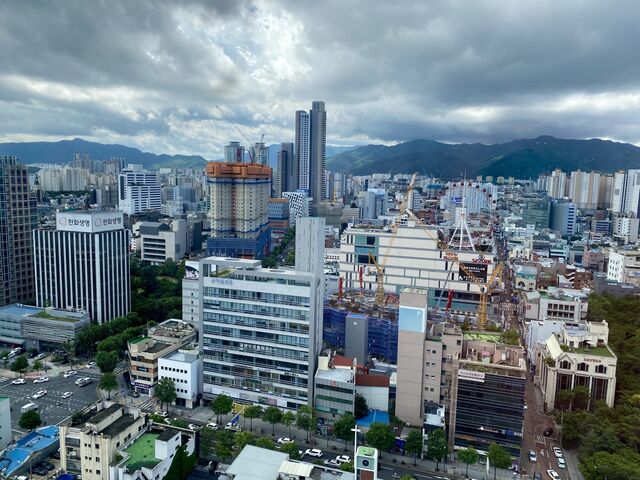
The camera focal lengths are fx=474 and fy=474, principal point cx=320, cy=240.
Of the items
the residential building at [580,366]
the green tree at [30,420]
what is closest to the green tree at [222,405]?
the green tree at [30,420]

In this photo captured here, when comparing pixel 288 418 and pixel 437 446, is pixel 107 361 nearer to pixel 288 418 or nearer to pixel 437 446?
pixel 288 418

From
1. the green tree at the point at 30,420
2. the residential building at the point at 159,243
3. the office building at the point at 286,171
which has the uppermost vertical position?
the office building at the point at 286,171

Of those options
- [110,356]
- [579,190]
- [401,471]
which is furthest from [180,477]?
[579,190]

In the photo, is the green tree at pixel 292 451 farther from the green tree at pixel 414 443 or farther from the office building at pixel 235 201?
the office building at pixel 235 201

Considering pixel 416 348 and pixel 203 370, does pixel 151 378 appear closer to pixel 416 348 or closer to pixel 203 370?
pixel 203 370

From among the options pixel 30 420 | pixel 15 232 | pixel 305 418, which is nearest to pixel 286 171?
pixel 15 232

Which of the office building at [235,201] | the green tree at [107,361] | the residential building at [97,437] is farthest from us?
the office building at [235,201]

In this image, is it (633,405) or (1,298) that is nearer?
(633,405)
